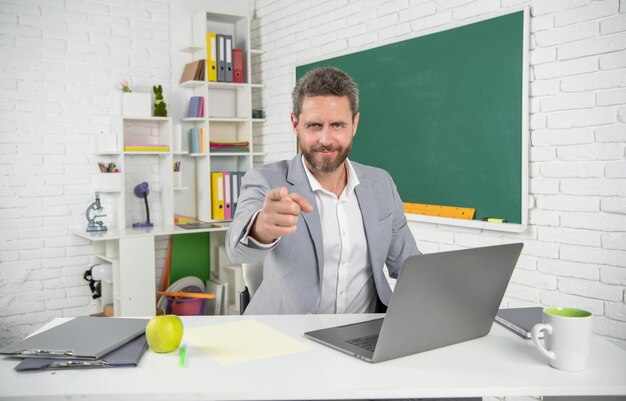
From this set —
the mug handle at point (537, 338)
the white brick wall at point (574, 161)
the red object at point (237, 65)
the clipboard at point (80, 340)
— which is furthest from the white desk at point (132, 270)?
the mug handle at point (537, 338)

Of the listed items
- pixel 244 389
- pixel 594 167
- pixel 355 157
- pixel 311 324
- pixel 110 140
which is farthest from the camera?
pixel 110 140

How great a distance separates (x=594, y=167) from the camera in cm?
249

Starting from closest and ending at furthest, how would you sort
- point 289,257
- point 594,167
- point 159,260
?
point 289,257, point 594,167, point 159,260

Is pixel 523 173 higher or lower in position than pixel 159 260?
higher

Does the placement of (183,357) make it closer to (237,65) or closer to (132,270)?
(132,270)

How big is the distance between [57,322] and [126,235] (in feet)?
7.89

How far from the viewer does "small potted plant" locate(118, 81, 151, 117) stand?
4238 mm

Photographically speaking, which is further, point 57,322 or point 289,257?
point 289,257

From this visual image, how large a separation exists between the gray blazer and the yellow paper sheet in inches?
8.5

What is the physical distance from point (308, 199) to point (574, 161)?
134cm

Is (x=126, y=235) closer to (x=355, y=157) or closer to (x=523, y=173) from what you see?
(x=355, y=157)

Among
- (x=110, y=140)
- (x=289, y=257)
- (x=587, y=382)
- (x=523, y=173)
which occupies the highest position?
(x=110, y=140)

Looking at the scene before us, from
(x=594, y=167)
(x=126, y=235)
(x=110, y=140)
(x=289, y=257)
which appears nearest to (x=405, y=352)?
(x=289, y=257)

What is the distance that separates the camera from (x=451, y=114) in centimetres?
316
